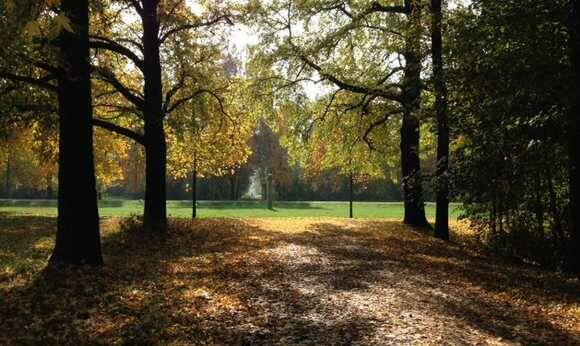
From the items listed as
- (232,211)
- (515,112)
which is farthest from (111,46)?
(232,211)

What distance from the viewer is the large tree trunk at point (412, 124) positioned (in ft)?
56.6

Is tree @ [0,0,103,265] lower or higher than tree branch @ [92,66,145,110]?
lower

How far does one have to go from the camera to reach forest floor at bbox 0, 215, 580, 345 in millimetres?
7055

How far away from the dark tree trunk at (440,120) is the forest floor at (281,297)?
2386mm

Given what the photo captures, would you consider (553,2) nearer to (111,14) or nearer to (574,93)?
Result: (574,93)

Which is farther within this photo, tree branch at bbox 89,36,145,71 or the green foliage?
tree branch at bbox 89,36,145,71

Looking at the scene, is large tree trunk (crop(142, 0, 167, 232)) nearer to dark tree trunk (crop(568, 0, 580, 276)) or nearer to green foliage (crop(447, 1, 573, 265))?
green foliage (crop(447, 1, 573, 265))

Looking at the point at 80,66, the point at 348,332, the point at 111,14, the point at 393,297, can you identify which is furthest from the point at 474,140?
the point at 111,14

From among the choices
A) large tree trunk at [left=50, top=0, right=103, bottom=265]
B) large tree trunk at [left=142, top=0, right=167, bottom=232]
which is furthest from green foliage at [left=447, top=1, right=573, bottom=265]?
large tree trunk at [left=142, top=0, right=167, bottom=232]

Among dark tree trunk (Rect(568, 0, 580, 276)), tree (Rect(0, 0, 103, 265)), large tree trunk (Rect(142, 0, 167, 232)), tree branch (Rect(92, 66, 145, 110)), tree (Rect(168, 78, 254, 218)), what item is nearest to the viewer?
tree (Rect(0, 0, 103, 265))

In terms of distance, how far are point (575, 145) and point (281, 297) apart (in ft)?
26.7

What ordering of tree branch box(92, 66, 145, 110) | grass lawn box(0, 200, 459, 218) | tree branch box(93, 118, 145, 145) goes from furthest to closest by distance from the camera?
grass lawn box(0, 200, 459, 218) → tree branch box(92, 66, 145, 110) → tree branch box(93, 118, 145, 145)

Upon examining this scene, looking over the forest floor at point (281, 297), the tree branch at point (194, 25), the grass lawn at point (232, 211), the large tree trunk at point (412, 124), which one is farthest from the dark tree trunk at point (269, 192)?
the forest floor at point (281, 297)

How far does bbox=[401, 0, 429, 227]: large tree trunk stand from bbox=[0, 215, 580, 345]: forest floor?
4.21 meters
